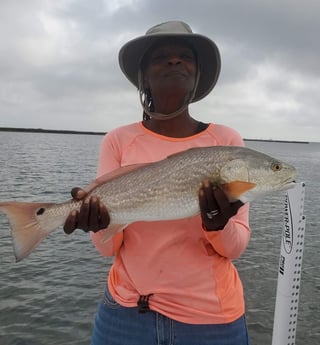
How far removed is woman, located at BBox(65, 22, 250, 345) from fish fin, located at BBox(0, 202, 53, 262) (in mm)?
288

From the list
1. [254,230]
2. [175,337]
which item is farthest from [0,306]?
[254,230]

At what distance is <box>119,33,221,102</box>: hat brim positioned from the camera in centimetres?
341

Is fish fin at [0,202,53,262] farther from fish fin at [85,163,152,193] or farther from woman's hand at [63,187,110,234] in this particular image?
fish fin at [85,163,152,193]

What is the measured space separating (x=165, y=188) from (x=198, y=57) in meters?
1.27

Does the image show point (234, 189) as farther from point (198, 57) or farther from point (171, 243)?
point (198, 57)

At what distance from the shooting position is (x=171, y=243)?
290 cm

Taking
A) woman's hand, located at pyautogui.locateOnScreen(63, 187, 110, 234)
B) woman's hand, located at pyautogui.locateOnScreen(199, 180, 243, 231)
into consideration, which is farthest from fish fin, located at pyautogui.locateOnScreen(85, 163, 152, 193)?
woman's hand, located at pyautogui.locateOnScreen(199, 180, 243, 231)

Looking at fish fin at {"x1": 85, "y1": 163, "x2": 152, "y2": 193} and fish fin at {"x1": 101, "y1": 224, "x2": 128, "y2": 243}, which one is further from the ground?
fish fin at {"x1": 85, "y1": 163, "x2": 152, "y2": 193}

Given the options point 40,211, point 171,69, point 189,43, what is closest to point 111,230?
point 40,211

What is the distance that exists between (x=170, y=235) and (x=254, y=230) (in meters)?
15.2

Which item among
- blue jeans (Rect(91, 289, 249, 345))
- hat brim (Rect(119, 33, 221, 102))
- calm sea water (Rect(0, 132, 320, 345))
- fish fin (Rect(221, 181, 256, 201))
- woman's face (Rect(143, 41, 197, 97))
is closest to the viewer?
blue jeans (Rect(91, 289, 249, 345))

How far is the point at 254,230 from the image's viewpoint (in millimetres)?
17516

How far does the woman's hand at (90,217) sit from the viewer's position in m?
3.10

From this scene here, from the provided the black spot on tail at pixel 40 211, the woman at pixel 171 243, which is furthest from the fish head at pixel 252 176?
the black spot on tail at pixel 40 211
